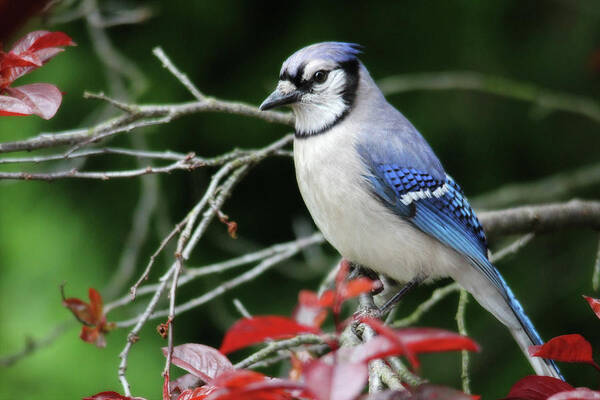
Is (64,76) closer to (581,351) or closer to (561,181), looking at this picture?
(561,181)

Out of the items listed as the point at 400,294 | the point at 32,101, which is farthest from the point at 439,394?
the point at 400,294

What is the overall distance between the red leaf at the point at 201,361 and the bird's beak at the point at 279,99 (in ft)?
3.26

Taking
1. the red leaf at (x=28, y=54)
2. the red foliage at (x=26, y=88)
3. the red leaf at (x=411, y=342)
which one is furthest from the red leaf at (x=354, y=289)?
the red leaf at (x=28, y=54)

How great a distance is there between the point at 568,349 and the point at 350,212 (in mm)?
1076

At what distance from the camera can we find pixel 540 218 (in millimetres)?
2512

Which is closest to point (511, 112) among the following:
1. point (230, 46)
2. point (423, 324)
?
point (423, 324)

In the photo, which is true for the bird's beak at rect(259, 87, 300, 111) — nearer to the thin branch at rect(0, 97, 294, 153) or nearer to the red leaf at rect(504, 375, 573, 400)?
the thin branch at rect(0, 97, 294, 153)

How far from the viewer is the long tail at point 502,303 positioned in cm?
232

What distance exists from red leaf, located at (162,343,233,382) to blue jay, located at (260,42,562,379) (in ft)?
3.13

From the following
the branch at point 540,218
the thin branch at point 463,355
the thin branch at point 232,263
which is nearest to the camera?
the thin branch at point 463,355

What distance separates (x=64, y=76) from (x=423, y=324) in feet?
6.77

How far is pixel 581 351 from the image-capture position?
1194 millimetres

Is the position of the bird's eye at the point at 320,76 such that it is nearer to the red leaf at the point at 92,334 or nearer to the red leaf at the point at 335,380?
the red leaf at the point at 92,334

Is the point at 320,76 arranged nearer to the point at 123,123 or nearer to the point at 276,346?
the point at 123,123
